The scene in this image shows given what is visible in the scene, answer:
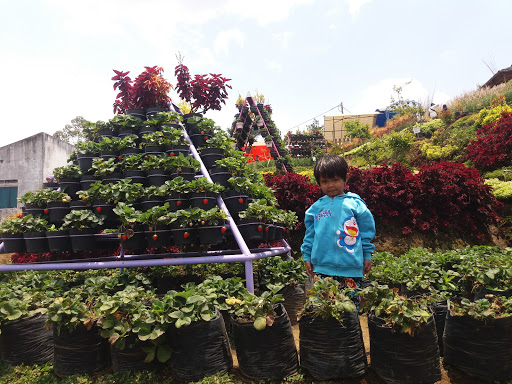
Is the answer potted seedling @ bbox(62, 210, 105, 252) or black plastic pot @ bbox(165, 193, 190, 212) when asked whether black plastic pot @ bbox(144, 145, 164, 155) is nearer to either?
black plastic pot @ bbox(165, 193, 190, 212)

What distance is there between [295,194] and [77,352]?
4.92 meters

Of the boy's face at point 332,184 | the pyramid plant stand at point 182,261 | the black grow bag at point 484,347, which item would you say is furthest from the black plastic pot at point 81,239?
the black grow bag at point 484,347

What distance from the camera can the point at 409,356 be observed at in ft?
6.35

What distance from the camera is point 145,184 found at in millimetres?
4348

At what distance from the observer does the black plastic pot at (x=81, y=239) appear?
3897 mm

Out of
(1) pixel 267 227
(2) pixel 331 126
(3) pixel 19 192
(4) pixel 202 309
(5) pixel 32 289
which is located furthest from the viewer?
(2) pixel 331 126

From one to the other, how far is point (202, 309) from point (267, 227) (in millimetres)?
1935

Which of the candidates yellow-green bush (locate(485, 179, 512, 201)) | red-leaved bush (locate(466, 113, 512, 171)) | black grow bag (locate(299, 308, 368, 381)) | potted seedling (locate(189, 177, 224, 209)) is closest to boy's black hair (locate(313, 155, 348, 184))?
black grow bag (locate(299, 308, 368, 381))

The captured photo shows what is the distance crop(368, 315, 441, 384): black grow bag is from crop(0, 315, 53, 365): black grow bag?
276 cm

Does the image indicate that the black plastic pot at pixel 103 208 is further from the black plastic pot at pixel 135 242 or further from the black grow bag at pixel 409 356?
the black grow bag at pixel 409 356

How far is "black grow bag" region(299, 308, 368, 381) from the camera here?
2.02 metres

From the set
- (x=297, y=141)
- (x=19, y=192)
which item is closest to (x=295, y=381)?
(x=297, y=141)

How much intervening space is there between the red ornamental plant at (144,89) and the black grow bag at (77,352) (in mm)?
3883

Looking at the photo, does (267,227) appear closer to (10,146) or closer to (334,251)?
(334,251)
